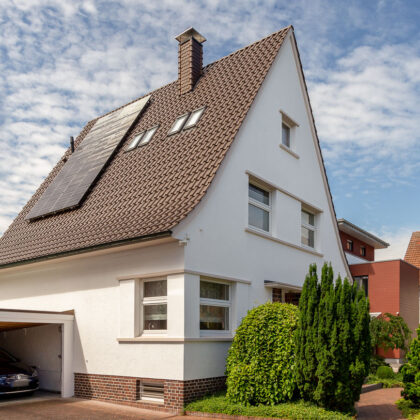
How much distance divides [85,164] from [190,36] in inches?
218

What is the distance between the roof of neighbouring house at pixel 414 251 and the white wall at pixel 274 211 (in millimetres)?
17264

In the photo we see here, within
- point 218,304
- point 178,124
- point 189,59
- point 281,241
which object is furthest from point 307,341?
point 189,59

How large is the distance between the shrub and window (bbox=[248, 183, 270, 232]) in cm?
499

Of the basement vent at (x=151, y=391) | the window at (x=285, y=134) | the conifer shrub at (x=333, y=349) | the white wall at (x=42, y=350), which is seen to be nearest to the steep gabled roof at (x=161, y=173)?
the white wall at (x=42, y=350)

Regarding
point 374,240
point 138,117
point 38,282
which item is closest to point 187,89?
point 138,117

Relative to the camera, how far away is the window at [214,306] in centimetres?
1171

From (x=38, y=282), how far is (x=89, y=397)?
370cm

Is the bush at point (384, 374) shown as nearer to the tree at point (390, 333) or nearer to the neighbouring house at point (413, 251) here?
the tree at point (390, 333)

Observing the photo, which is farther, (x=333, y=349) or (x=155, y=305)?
(x=155, y=305)

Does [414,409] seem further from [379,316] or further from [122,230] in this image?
[379,316]

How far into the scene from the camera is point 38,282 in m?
14.5

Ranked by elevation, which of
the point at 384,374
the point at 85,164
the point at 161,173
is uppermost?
the point at 85,164

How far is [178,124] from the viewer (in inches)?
601

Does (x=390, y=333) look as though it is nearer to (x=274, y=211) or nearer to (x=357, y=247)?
(x=274, y=211)
